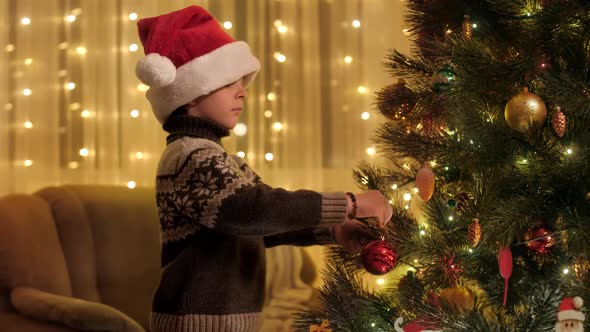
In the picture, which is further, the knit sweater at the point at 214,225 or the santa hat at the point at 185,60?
the santa hat at the point at 185,60

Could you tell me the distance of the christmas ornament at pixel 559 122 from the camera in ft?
3.96

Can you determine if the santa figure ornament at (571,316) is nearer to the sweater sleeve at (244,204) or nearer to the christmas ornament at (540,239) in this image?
the christmas ornament at (540,239)

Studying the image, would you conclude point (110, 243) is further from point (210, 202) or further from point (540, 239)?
point (540, 239)

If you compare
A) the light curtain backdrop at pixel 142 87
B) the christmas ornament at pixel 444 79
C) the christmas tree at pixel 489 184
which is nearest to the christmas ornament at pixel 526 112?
the christmas tree at pixel 489 184

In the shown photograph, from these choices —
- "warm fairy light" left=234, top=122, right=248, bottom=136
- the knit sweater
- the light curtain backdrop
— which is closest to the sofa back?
the light curtain backdrop

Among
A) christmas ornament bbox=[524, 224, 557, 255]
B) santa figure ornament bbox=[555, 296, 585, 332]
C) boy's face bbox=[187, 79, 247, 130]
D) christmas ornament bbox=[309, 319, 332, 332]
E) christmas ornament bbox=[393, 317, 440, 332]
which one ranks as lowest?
christmas ornament bbox=[309, 319, 332, 332]

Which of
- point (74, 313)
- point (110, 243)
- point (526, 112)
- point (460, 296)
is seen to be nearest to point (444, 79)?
point (526, 112)

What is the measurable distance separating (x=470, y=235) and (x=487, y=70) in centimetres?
30

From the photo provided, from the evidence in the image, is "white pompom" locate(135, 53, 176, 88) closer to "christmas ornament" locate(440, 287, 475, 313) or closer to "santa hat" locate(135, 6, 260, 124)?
"santa hat" locate(135, 6, 260, 124)

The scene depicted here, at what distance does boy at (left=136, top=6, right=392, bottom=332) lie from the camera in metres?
1.30

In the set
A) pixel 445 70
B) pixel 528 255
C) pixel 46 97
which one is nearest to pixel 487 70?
pixel 445 70

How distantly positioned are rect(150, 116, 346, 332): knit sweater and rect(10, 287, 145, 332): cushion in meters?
0.33

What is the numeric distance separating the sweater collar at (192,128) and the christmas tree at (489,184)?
346 millimetres

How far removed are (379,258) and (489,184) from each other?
237 millimetres
